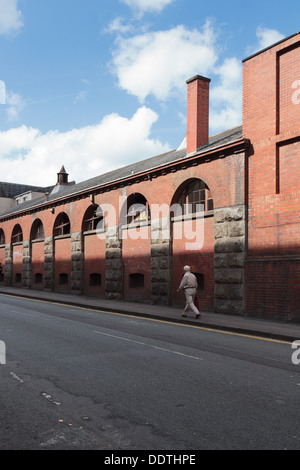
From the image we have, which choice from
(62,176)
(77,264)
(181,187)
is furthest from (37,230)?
(181,187)

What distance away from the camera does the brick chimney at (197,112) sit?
18.0m

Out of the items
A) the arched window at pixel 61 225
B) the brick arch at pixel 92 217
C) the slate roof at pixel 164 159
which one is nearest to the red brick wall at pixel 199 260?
the slate roof at pixel 164 159

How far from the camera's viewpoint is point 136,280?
794 inches

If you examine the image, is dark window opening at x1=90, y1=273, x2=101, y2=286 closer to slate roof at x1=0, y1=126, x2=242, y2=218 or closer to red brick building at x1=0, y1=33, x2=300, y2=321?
red brick building at x1=0, y1=33, x2=300, y2=321

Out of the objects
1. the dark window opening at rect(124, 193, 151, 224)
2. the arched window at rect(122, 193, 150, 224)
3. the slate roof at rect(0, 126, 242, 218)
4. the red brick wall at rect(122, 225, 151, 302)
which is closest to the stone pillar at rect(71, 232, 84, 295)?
the slate roof at rect(0, 126, 242, 218)

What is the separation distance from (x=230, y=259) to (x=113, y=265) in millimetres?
8262

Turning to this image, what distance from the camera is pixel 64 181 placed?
44.8 meters

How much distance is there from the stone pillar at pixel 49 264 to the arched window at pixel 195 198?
42.7 ft

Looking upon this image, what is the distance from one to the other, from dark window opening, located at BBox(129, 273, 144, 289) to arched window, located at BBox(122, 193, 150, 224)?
268 centimetres

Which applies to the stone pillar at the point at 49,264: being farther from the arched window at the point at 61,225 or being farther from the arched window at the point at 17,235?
the arched window at the point at 17,235

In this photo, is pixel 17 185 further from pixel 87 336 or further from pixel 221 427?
pixel 221 427
